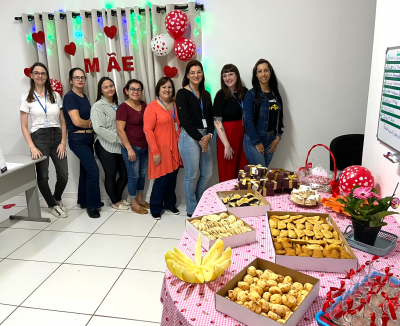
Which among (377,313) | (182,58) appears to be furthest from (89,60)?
(377,313)

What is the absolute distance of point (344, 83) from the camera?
3227mm

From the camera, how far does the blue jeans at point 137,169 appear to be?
11.4 ft

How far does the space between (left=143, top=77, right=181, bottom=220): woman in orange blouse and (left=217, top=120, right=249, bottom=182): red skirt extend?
45cm

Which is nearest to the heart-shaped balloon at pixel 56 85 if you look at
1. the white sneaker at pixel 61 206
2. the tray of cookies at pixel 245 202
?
the white sneaker at pixel 61 206

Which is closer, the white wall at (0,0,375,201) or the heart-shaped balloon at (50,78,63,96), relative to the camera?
the white wall at (0,0,375,201)

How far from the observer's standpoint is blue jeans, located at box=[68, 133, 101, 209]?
136 inches

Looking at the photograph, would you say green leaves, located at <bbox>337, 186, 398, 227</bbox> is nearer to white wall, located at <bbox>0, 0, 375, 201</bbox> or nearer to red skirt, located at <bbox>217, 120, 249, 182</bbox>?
red skirt, located at <bbox>217, 120, 249, 182</bbox>

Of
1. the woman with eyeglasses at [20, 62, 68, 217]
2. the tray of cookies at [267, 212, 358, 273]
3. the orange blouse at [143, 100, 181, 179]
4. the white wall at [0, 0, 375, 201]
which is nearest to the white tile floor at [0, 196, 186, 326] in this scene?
the woman with eyeglasses at [20, 62, 68, 217]

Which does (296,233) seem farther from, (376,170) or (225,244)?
(376,170)

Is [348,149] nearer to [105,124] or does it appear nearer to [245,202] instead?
[245,202]

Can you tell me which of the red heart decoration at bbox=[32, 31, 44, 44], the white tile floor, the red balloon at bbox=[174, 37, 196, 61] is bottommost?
the white tile floor

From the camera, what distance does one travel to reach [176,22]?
312cm

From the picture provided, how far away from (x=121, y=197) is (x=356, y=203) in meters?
2.99

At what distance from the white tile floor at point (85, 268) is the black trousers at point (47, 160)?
29 centimetres
